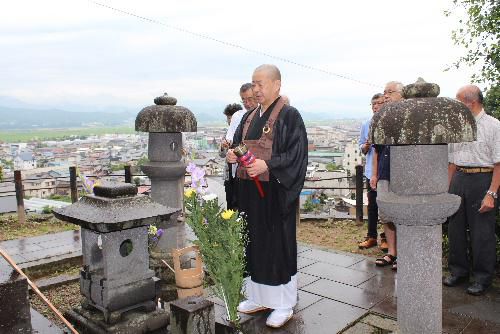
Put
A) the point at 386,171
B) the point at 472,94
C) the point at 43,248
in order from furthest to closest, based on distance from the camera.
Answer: the point at 43,248 → the point at 386,171 → the point at 472,94

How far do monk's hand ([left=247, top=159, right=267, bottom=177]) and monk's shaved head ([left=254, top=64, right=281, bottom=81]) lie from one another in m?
0.81

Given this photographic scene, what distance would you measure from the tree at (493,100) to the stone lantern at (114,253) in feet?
13.3

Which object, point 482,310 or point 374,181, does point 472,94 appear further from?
point 482,310

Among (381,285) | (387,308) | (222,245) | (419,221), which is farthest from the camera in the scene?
(381,285)

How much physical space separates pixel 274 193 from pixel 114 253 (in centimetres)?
154

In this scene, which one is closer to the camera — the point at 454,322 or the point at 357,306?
the point at 454,322

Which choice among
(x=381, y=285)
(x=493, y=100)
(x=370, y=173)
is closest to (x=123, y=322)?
(x=381, y=285)

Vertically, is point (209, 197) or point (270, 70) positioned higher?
point (270, 70)

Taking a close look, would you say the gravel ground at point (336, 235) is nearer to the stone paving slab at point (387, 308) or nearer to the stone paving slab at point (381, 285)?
the stone paving slab at point (381, 285)

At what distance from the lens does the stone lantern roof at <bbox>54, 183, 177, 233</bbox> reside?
341 centimetres

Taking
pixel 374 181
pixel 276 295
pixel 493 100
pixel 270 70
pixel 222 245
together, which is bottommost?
pixel 276 295

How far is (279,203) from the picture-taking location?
3748 mm

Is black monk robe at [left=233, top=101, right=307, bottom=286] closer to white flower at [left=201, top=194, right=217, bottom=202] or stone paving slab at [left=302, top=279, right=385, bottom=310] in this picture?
white flower at [left=201, top=194, right=217, bottom=202]

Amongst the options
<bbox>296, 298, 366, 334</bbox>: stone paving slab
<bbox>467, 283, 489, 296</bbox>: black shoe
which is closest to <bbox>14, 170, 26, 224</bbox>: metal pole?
<bbox>296, 298, 366, 334</bbox>: stone paving slab
